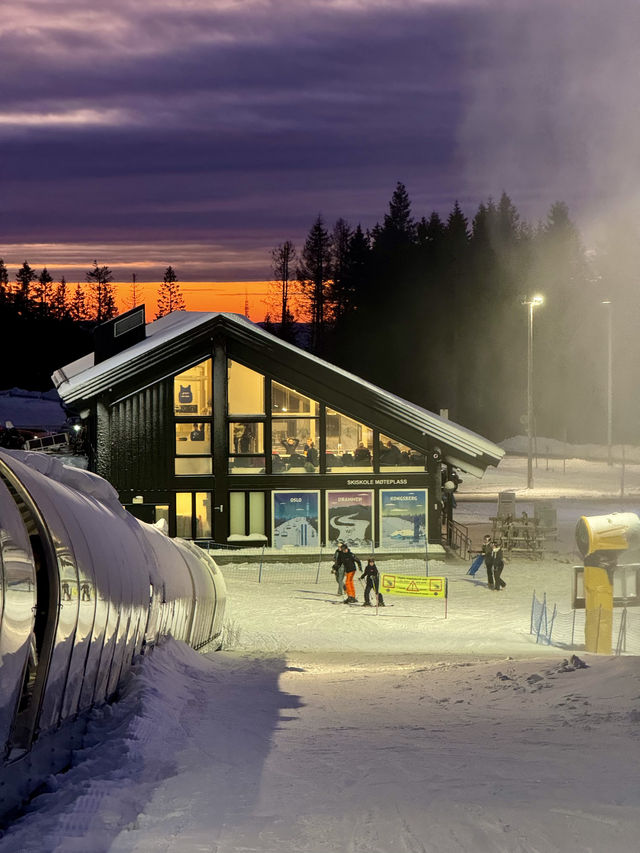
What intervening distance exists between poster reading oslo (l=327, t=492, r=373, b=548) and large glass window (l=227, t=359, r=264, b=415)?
386 cm

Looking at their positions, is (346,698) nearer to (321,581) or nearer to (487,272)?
(321,581)

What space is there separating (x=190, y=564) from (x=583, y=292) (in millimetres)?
101791

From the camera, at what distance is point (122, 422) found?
35844 millimetres

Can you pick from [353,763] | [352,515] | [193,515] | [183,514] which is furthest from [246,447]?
[353,763]

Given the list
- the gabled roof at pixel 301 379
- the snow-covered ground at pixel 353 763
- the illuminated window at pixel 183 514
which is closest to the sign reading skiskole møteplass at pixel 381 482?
the gabled roof at pixel 301 379

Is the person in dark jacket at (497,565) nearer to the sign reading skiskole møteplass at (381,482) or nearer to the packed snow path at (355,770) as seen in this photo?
the sign reading skiskole møteplass at (381,482)

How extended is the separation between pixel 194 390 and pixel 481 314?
7845 centimetres

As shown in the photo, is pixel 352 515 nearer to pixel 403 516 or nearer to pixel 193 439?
pixel 403 516

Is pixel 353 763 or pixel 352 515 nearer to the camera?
pixel 353 763

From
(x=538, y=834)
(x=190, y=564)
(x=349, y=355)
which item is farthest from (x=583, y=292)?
(x=538, y=834)

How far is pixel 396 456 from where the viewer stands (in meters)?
36.7

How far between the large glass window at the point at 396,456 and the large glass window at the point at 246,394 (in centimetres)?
429

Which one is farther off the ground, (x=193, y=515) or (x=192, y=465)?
(x=192, y=465)

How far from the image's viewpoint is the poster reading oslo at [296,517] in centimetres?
3616
